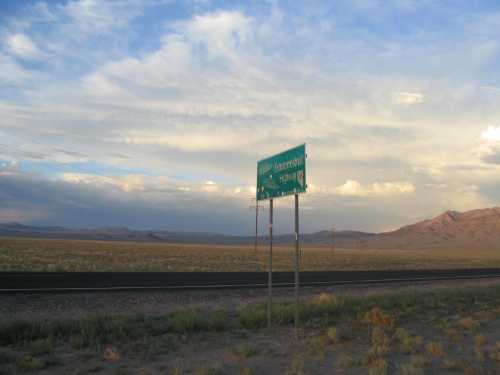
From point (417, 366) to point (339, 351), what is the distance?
1631 millimetres

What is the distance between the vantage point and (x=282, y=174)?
35.7ft

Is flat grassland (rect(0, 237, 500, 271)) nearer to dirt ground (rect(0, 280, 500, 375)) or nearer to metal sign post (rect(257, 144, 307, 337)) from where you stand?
dirt ground (rect(0, 280, 500, 375))

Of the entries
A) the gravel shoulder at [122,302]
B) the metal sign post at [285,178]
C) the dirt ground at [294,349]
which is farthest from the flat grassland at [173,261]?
the metal sign post at [285,178]

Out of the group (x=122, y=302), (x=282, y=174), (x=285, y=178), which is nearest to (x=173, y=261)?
(x=122, y=302)

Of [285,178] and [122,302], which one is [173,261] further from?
[285,178]

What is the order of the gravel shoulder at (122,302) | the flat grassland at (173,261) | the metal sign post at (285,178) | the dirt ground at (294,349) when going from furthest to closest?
the flat grassland at (173,261) < the gravel shoulder at (122,302) < the metal sign post at (285,178) < the dirt ground at (294,349)

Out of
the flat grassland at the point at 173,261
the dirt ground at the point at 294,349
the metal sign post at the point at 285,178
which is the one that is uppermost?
the metal sign post at the point at 285,178

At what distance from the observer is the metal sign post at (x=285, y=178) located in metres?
10.1

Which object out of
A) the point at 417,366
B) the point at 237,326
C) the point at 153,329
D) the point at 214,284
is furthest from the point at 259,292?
the point at 417,366

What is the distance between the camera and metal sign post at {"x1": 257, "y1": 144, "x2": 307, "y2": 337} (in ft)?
33.3

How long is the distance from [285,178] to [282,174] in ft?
0.58

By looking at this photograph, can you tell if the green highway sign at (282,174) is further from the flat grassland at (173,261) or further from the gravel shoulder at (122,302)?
the flat grassland at (173,261)

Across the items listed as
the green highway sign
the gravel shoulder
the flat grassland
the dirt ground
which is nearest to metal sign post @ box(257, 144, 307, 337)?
the green highway sign

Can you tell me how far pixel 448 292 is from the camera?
19891 millimetres
